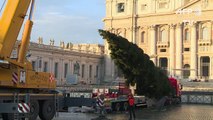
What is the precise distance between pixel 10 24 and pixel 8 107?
381 cm

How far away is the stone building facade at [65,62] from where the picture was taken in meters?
87.3

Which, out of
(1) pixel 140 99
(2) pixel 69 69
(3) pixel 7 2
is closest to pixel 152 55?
(2) pixel 69 69

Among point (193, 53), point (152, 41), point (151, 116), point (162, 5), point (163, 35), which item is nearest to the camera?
point (151, 116)

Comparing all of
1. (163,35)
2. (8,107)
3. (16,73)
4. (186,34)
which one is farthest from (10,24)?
(163,35)

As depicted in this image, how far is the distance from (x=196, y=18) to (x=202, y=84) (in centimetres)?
2118

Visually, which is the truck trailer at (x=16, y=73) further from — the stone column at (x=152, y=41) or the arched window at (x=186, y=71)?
the stone column at (x=152, y=41)

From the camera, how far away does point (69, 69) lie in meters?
99.7

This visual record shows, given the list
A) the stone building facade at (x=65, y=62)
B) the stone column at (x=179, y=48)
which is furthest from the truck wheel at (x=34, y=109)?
the stone column at (x=179, y=48)

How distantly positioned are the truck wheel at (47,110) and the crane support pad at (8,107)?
4250mm

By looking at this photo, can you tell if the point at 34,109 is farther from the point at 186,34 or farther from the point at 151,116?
the point at 186,34

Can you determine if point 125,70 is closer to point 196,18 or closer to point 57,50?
point 57,50

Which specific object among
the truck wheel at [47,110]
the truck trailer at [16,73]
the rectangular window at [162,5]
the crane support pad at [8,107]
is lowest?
the truck wheel at [47,110]

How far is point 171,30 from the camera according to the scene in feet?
337

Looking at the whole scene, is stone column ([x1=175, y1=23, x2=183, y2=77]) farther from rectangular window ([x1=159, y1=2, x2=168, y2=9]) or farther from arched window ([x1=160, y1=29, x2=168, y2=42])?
rectangular window ([x1=159, y1=2, x2=168, y2=9])
